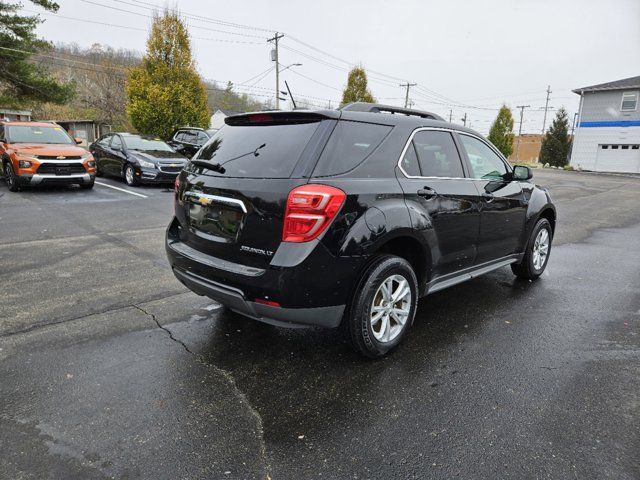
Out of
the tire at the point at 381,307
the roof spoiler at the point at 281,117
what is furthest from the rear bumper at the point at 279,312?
the roof spoiler at the point at 281,117

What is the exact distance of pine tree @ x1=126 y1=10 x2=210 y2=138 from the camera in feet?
58.3

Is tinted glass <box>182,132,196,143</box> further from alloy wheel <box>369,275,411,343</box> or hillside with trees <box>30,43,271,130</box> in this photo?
alloy wheel <box>369,275,411,343</box>

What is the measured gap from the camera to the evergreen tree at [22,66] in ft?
56.3

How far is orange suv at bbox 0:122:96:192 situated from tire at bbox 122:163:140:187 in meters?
1.27

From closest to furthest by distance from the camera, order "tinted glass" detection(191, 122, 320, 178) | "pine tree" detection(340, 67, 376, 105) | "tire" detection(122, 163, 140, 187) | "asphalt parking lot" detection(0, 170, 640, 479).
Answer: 1. "asphalt parking lot" detection(0, 170, 640, 479)
2. "tinted glass" detection(191, 122, 320, 178)
3. "tire" detection(122, 163, 140, 187)
4. "pine tree" detection(340, 67, 376, 105)

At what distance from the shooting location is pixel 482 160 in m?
4.44

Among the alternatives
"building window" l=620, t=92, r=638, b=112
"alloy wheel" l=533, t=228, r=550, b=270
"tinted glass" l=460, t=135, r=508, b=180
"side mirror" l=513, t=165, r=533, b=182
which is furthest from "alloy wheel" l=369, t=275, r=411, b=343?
"building window" l=620, t=92, r=638, b=112

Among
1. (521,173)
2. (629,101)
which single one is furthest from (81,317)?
(629,101)

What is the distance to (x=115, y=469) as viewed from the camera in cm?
A: 216

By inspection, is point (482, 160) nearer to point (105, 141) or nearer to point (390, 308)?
point (390, 308)

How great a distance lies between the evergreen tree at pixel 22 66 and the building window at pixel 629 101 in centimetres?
3828

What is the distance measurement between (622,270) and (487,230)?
3.16 metres

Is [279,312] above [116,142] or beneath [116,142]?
beneath

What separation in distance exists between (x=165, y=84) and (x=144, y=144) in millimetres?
5643
